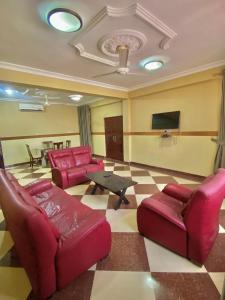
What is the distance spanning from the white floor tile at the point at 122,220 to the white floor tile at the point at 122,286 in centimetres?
63

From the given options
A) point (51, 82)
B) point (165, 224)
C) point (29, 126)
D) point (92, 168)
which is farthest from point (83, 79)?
point (165, 224)

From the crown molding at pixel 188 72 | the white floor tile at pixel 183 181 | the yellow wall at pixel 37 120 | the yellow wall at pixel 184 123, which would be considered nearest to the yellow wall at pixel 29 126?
the yellow wall at pixel 37 120

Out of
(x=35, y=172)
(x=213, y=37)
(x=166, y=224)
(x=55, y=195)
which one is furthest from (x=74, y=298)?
(x=35, y=172)

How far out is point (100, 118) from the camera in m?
6.69

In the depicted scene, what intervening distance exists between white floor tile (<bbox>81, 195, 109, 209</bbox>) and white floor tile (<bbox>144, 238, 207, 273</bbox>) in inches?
45.2

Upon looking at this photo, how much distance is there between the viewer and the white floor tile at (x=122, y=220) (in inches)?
82.9

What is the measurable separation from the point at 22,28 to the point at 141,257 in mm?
3034

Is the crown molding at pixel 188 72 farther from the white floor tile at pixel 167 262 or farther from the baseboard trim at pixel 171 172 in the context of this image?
the white floor tile at pixel 167 262

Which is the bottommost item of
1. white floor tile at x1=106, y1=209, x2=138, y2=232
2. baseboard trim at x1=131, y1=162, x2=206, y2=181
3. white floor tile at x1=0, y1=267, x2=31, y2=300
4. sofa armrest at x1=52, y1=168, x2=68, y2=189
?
white floor tile at x1=0, y1=267, x2=31, y2=300

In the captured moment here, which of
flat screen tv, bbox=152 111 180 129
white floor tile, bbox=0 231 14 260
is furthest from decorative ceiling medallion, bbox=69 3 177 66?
white floor tile, bbox=0 231 14 260

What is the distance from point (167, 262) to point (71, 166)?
9.89 ft

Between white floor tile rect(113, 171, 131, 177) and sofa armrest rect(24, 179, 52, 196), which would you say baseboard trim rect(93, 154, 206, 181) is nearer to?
white floor tile rect(113, 171, 131, 177)

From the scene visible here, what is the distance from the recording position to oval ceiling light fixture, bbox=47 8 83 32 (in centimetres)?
163

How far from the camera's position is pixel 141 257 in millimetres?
1641
